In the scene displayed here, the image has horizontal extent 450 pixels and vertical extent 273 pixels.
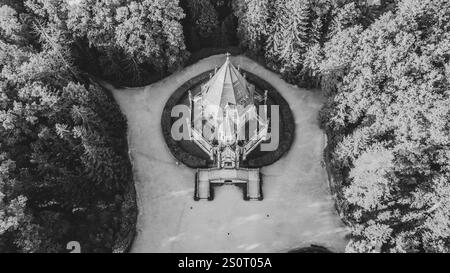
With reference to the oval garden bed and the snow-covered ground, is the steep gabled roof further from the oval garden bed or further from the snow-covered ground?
the snow-covered ground

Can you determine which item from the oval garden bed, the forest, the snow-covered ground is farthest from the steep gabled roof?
the snow-covered ground

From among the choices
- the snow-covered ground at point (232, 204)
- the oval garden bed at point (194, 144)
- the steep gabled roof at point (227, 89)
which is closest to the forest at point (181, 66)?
the snow-covered ground at point (232, 204)

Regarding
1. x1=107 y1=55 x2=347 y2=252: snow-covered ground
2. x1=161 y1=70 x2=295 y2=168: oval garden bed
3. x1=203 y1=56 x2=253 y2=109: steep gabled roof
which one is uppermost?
x1=203 y1=56 x2=253 y2=109: steep gabled roof

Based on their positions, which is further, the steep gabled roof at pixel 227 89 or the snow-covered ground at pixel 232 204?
the snow-covered ground at pixel 232 204

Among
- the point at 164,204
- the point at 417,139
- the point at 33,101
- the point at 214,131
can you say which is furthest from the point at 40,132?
the point at 417,139

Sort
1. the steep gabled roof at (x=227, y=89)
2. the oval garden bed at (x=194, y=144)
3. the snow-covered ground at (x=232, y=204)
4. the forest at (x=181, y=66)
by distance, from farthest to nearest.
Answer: the oval garden bed at (x=194, y=144) → the snow-covered ground at (x=232, y=204) → the steep gabled roof at (x=227, y=89) → the forest at (x=181, y=66)

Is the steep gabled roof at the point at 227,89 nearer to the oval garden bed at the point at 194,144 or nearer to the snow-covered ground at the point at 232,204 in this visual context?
the oval garden bed at the point at 194,144

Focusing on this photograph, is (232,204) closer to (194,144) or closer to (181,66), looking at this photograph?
(194,144)
